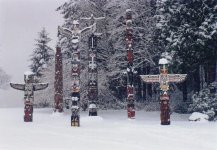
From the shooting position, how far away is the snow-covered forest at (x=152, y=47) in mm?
18188

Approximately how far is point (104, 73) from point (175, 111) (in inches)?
222

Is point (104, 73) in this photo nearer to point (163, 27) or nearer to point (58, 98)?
point (58, 98)

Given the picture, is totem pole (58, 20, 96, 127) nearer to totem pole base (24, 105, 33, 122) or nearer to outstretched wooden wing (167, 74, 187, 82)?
totem pole base (24, 105, 33, 122)

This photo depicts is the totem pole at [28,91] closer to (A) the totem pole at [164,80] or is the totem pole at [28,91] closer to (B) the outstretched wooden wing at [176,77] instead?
(A) the totem pole at [164,80]

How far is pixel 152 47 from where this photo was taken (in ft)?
81.0

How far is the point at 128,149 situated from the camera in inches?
364

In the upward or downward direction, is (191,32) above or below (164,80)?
above

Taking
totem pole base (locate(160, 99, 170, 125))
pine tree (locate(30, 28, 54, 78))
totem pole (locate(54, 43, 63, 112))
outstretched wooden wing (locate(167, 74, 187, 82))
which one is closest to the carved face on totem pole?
outstretched wooden wing (locate(167, 74, 187, 82))

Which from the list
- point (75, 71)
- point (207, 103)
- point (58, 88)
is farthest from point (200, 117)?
point (58, 88)

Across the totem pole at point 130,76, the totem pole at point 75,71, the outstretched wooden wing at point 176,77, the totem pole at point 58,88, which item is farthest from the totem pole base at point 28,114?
the outstretched wooden wing at point 176,77

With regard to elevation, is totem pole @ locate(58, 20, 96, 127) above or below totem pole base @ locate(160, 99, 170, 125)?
above

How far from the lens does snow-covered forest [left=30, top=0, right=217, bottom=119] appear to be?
18.2 m

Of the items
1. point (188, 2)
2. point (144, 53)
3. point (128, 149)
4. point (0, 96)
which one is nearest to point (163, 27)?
point (188, 2)

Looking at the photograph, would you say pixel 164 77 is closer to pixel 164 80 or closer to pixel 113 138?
pixel 164 80
